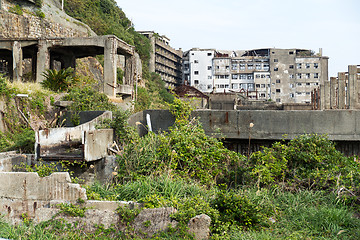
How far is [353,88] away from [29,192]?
12898 millimetres

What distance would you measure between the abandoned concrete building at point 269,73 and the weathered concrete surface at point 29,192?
59.9 meters

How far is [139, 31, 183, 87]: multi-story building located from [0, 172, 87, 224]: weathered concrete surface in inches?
2212

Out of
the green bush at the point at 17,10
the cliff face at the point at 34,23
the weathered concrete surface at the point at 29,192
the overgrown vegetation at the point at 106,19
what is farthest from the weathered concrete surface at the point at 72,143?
the overgrown vegetation at the point at 106,19

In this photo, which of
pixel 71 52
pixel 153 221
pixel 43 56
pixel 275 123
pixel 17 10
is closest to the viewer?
pixel 153 221

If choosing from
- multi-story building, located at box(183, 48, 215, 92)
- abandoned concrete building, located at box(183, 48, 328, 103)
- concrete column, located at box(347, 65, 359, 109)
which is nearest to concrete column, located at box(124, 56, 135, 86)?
concrete column, located at box(347, 65, 359, 109)

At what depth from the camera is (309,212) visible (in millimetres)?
4941

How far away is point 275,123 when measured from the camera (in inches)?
289

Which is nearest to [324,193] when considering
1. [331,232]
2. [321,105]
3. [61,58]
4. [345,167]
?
[345,167]

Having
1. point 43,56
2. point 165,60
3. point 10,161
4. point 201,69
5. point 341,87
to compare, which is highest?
point 165,60

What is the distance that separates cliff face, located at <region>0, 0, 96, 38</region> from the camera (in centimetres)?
2189

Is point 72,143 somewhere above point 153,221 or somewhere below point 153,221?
above

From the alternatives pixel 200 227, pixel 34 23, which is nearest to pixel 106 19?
pixel 34 23

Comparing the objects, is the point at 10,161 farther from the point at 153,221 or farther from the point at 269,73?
the point at 269,73

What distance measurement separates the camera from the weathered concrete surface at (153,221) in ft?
14.9
